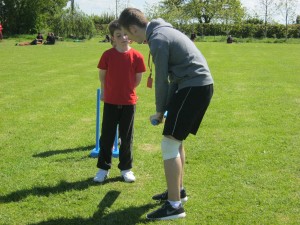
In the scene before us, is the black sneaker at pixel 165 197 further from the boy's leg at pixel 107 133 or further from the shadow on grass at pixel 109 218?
the boy's leg at pixel 107 133

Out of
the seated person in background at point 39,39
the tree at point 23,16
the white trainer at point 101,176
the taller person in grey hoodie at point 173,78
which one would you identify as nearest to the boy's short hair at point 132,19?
the taller person in grey hoodie at point 173,78

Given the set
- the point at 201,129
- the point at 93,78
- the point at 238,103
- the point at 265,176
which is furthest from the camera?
the point at 93,78

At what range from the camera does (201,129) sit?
23.7 ft

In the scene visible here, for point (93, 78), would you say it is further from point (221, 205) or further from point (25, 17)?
point (25, 17)

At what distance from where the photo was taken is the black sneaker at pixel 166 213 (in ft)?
12.4

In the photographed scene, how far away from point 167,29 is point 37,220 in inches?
87.1

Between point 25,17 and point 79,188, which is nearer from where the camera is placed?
point 79,188

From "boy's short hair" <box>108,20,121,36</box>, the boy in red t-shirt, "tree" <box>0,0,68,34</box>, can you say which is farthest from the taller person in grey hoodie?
→ "tree" <box>0,0,68,34</box>

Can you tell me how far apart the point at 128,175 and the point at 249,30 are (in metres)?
55.8

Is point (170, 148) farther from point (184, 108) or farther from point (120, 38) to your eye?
point (120, 38)

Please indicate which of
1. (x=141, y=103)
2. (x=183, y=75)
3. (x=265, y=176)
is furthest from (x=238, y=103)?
(x=183, y=75)

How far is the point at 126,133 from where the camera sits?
4.71 metres

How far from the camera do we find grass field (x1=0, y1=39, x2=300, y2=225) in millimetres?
3996

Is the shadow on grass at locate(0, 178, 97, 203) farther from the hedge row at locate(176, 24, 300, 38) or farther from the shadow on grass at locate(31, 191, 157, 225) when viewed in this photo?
the hedge row at locate(176, 24, 300, 38)
